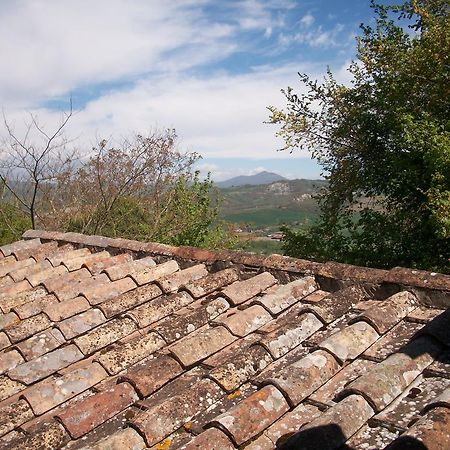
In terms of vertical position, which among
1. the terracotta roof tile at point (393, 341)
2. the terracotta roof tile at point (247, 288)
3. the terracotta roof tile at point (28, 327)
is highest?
the terracotta roof tile at point (247, 288)

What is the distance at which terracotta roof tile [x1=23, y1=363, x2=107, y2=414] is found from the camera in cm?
269

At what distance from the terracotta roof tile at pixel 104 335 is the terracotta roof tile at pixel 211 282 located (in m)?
0.75

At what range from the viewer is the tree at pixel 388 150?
34.6 feet

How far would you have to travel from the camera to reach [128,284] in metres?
4.59

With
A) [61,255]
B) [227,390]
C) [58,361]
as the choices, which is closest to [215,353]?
[227,390]

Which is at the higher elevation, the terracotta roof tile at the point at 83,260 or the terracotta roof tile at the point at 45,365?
the terracotta roof tile at the point at 83,260

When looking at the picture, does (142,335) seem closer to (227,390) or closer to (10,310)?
(227,390)

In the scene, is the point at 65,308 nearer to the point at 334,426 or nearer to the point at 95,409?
the point at 95,409

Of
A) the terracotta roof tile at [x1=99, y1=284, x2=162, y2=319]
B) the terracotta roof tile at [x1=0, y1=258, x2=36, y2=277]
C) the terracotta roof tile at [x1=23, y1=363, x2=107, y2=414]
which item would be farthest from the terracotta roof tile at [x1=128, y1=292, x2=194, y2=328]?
the terracotta roof tile at [x1=0, y1=258, x2=36, y2=277]

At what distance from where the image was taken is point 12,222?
17.4 metres

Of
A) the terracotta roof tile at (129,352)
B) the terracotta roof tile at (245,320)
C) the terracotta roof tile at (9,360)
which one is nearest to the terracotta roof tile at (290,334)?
the terracotta roof tile at (245,320)

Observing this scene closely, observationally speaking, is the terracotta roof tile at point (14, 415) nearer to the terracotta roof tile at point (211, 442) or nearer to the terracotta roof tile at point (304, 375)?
the terracotta roof tile at point (211, 442)

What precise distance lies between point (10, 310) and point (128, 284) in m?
1.16

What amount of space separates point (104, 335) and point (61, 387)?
71 centimetres
